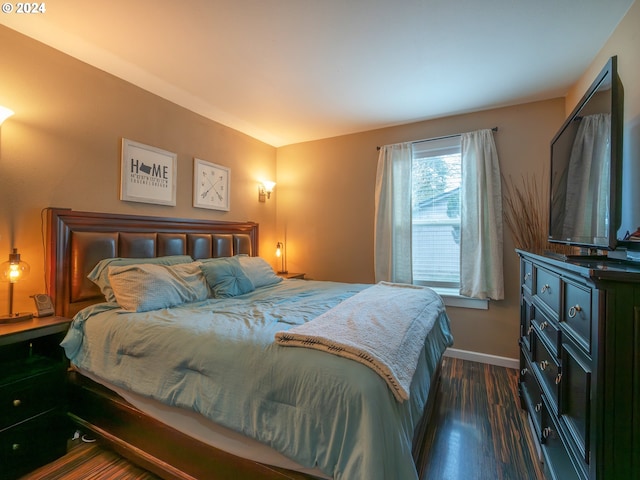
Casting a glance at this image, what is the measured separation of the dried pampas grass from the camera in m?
2.70

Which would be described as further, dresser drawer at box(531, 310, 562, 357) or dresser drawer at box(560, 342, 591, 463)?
dresser drawer at box(531, 310, 562, 357)

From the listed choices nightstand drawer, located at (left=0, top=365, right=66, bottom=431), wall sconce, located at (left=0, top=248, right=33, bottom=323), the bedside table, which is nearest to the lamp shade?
wall sconce, located at (left=0, top=248, right=33, bottom=323)

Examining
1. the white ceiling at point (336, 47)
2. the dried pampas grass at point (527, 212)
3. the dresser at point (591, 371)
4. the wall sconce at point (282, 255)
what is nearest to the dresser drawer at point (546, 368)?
the dresser at point (591, 371)

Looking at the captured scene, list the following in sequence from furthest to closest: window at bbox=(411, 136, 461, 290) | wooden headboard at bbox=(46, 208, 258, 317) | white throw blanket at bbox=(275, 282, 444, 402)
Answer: window at bbox=(411, 136, 461, 290), wooden headboard at bbox=(46, 208, 258, 317), white throw blanket at bbox=(275, 282, 444, 402)

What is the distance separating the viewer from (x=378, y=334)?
130 centimetres

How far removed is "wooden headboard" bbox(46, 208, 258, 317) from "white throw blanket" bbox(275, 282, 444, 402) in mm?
1739

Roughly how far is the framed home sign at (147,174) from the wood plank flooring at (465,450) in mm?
1833

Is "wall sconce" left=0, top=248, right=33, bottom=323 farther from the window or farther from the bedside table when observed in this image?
the window

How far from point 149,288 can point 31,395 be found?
0.80 metres

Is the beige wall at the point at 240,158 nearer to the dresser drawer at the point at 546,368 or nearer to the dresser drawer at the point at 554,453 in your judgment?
the dresser drawer at the point at 546,368

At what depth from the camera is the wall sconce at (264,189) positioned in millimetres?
3905

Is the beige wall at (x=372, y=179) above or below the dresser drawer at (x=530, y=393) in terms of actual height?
above

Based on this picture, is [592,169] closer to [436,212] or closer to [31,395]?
[436,212]

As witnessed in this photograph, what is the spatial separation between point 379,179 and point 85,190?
111 inches
